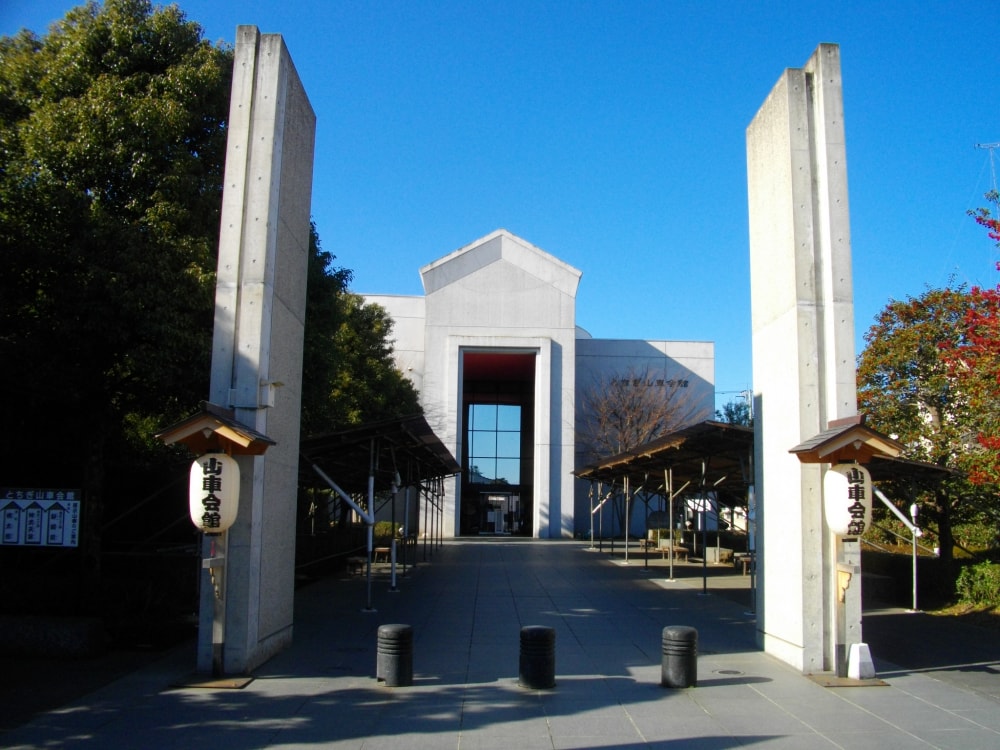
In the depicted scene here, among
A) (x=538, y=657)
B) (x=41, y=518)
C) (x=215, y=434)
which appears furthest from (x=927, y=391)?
(x=41, y=518)

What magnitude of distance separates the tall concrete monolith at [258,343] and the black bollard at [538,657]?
307 centimetres

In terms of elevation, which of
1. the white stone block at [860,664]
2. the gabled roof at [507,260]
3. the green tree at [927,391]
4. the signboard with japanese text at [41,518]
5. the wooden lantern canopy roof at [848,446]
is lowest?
the white stone block at [860,664]

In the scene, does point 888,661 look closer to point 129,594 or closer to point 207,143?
point 129,594

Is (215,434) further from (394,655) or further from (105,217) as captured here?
(105,217)

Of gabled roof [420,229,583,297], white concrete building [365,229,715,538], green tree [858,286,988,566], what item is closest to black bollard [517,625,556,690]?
green tree [858,286,988,566]

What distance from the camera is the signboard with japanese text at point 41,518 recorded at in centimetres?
1053

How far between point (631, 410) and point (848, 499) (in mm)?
32266

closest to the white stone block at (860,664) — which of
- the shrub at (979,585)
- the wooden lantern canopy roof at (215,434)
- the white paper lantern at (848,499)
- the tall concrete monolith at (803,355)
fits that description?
the tall concrete monolith at (803,355)

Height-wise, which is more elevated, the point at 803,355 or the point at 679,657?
the point at 803,355

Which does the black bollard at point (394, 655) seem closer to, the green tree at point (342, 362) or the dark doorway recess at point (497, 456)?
the green tree at point (342, 362)

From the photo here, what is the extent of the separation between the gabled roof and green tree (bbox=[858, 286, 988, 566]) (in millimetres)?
21303

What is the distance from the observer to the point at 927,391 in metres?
19.2

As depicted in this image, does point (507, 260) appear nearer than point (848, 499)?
No

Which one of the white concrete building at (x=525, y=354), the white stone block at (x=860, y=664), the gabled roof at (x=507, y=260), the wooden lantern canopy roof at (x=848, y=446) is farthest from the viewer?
the gabled roof at (x=507, y=260)
